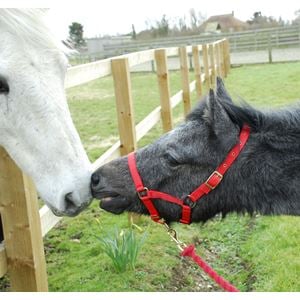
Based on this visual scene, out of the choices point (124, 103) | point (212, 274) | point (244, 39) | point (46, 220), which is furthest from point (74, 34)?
point (244, 39)

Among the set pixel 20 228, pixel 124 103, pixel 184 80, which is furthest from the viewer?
pixel 184 80

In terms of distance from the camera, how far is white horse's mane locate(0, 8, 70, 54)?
221 cm

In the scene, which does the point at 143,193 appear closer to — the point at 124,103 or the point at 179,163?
the point at 179,163

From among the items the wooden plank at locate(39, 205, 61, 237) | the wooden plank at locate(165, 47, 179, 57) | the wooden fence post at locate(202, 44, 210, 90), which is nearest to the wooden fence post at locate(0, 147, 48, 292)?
the wooden plank at locate(39, 205, 61, 237)

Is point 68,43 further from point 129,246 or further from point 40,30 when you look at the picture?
point 129,246

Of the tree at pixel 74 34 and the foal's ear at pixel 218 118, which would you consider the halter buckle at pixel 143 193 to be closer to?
the foal's ear at pixel 218 118

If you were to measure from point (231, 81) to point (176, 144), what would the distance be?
13.6 m

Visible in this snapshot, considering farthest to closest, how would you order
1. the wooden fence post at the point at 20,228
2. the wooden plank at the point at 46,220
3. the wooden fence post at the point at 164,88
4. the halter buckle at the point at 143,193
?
the wooden fence post at the point at 164,88, the wooden plank at the point at 46,220, the wooden fence post at the point at 20,228, the halter buckle at the point at 143,193

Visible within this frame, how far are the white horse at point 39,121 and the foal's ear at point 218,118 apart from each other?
712mm

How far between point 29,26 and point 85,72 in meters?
1.42

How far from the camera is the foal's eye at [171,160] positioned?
2.51 metres

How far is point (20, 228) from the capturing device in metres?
2.77

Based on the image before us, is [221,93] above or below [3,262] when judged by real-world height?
above

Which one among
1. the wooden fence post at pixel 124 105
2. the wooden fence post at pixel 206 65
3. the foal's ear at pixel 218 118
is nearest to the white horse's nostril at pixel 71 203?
the foal's ear at pixel 218 118
